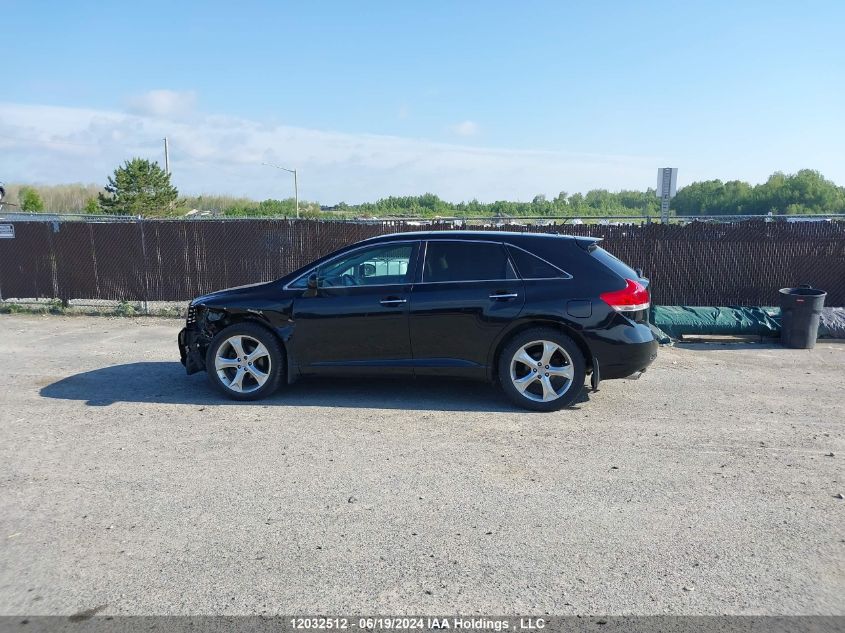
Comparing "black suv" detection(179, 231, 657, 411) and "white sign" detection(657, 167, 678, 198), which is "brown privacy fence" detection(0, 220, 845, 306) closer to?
"white sign" detection(657, 167, 678, 198)

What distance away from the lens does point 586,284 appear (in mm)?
6516

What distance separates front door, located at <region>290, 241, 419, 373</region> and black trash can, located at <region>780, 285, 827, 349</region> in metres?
6.18

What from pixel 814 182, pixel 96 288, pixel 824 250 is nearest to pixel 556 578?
pixel 824 250

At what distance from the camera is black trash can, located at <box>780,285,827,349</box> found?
9.75m

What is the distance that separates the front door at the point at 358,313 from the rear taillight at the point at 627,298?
6.31ft

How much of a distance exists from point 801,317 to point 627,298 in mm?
4823

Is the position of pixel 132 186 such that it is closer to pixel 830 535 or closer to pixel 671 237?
pixel 671 237

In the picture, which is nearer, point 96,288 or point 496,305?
point 496,305

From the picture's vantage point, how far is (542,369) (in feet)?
21.3

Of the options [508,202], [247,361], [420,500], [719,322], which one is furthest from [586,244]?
[508,202]

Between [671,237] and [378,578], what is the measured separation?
398 inches

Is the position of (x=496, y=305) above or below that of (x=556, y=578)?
above

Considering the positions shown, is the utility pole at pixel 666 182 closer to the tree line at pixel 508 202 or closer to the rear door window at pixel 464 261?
the tree line at pixel 508 202

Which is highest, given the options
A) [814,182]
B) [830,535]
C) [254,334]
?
[814,182]
